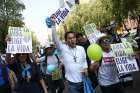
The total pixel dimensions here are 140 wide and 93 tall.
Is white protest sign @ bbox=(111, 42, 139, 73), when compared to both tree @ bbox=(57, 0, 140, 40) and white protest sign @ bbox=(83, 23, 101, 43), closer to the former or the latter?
white protest sign @ bbox=(83, 23, 101, 43)

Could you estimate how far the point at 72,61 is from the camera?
8.35 meters

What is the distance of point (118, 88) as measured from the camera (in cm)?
816

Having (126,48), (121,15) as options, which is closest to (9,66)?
(126,48)

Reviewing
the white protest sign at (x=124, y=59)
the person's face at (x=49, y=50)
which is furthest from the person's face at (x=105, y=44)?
the person's face at (x=49, y=50)

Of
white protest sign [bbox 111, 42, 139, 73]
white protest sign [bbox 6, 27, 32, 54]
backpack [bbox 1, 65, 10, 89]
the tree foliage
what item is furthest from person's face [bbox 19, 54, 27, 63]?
the tree foliage

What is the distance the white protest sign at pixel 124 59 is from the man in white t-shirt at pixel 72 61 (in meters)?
0.57

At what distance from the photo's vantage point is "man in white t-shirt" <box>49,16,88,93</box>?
325 inches

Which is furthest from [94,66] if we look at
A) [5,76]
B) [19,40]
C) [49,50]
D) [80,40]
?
[49,50]

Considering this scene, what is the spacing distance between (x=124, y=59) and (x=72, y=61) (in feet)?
3.07

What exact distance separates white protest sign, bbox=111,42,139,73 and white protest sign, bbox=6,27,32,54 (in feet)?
5.44

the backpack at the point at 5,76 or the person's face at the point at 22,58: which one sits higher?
the person's face at the point at 22,58

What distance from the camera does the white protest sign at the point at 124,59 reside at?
333 inches

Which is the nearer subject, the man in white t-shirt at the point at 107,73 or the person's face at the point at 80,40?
the man in white t-shirt at the point at 107,73

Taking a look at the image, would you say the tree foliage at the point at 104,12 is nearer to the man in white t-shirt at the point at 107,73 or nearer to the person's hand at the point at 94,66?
the man in white t-shirt at the point at 107,73
